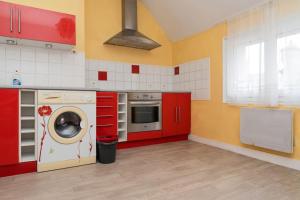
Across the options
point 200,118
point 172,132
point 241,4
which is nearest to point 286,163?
point 200,118

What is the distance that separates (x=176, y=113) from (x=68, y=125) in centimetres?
170

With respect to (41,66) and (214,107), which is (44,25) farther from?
(214,107)

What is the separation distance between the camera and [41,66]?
2.54 meters

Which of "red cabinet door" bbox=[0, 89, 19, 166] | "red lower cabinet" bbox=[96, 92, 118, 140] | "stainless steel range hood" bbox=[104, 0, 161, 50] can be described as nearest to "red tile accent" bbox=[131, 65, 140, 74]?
"stainless steel range hood" bbox=[104, 0, 161, 50]

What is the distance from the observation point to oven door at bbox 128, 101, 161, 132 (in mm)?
2848

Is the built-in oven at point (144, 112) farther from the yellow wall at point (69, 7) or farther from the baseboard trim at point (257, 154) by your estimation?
the yellow wall at point (69, 7)

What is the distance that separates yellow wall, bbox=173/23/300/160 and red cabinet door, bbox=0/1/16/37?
8.44 feet

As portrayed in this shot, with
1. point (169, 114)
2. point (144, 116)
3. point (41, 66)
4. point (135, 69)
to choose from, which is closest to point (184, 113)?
point (169, 114)

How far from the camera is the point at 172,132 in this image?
320cm

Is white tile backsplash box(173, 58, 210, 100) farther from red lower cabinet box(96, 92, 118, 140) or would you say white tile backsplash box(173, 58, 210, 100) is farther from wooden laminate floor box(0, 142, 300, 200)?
red lower cabinet box(96, 92, 118, 140)

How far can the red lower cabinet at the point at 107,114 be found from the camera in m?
2.58

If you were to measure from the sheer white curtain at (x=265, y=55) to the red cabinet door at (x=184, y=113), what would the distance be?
2.51ft

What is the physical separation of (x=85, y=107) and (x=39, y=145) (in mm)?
Result: 563

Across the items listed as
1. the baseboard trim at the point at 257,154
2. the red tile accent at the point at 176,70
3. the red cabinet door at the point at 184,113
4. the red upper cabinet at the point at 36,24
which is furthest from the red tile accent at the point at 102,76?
the baseboard trim at the point at 257,154
